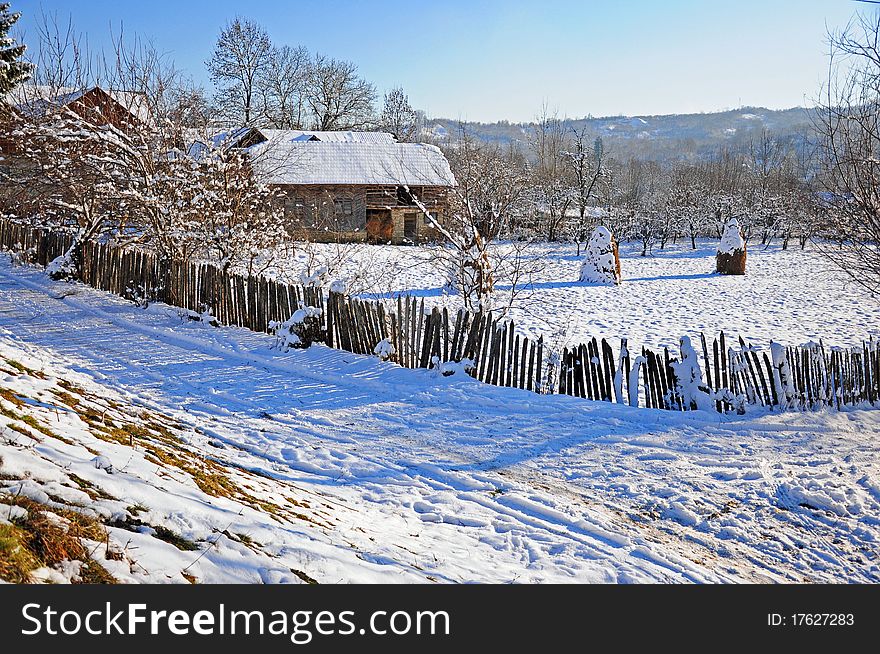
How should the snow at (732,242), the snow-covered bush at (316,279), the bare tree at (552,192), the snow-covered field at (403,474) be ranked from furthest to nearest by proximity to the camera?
1. the bare tree at (552,192)
2. the snow at (732,242)
3. the snow-covered bush at (316,279)
4. the snow-covered field at (403,474)

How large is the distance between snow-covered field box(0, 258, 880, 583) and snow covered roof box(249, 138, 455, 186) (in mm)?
20919

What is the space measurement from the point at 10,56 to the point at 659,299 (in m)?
17.0

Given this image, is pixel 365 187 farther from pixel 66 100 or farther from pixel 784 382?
pixel 784 382

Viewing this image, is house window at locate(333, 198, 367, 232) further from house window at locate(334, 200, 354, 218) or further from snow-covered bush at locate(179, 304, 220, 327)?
snow-covered bush at locate(179, 304, 220, 327)

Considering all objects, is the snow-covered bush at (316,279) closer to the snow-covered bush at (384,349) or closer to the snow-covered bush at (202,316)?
the snow-covered bush at (202,316)

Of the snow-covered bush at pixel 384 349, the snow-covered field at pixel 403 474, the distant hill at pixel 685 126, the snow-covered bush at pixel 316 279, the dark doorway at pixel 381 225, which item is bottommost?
the snow-covered field at pixel 403 474

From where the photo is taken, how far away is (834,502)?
4969mm

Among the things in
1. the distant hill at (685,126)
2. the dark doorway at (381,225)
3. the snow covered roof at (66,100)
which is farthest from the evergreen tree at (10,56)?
the distant hill at (685,126)

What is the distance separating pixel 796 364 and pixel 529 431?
9.75ft

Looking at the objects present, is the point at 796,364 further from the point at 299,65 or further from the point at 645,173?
the point at 645,173

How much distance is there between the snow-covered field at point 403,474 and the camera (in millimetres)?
3375

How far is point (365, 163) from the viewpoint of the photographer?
98.3 feet

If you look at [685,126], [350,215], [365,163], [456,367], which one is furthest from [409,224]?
[685,126]

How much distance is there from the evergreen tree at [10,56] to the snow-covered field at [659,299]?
7574 mm
